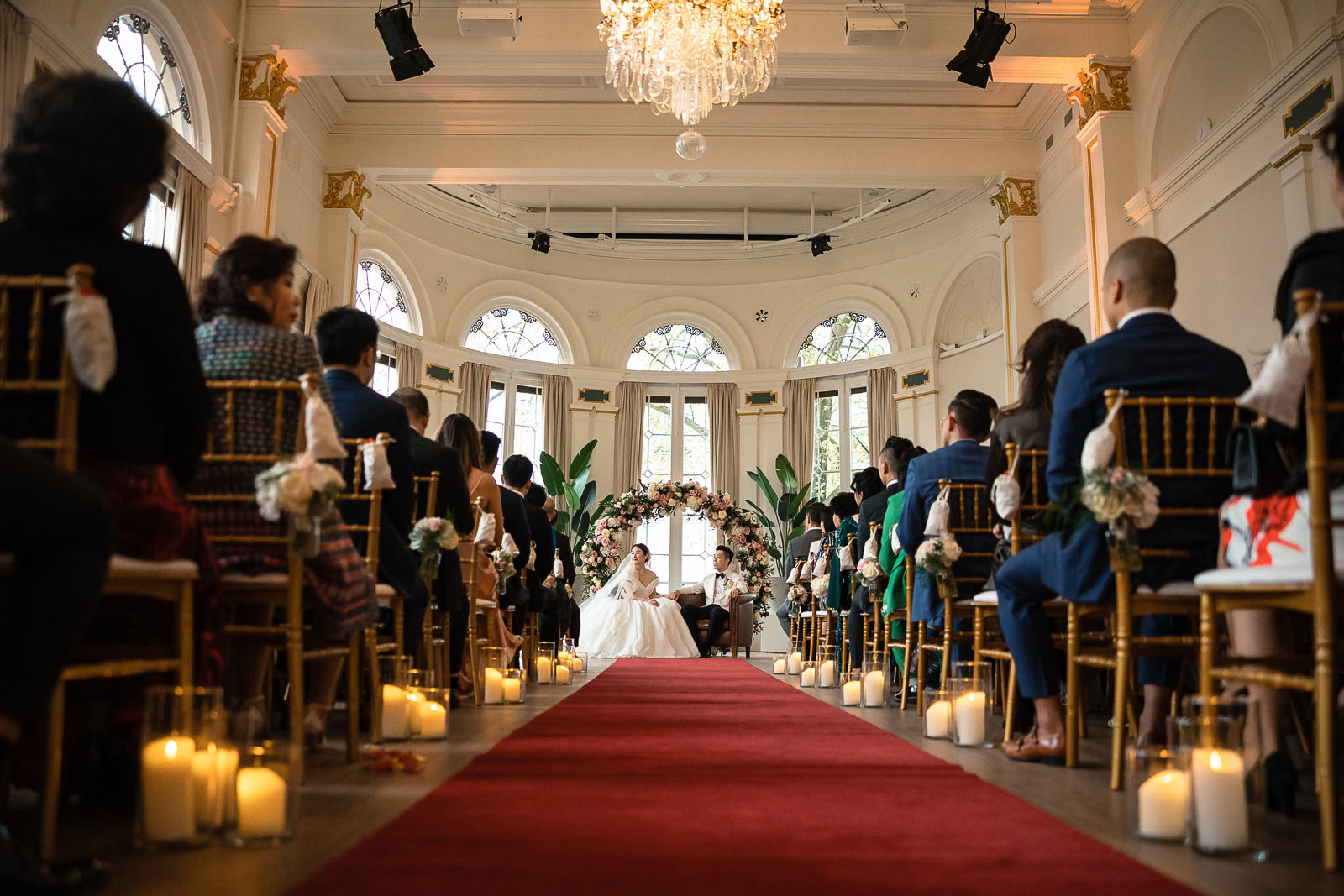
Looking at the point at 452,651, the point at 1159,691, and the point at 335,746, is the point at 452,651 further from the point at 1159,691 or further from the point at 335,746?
the point at 1159,691

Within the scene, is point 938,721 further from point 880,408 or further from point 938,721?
point 880,408

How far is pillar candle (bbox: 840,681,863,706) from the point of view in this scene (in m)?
4.89

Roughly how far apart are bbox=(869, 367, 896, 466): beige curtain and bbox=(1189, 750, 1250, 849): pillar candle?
11638mm

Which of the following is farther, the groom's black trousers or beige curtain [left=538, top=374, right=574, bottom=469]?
beige curtain [left=538, top=374, right=574, bottom=469]

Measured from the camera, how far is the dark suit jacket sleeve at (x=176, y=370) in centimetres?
189

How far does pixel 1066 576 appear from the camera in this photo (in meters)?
2.62

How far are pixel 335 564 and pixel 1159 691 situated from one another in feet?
7.29

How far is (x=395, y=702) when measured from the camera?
10.6 ft

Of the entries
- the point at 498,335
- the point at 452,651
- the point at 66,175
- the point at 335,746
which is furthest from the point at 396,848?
the point at 498,335

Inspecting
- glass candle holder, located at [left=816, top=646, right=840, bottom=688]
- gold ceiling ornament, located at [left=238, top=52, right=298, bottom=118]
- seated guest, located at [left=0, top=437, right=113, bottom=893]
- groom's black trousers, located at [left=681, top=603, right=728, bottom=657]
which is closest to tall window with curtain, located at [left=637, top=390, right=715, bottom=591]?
groom's black trousers, located at [left=681, top=603, right=728, bottom=657]

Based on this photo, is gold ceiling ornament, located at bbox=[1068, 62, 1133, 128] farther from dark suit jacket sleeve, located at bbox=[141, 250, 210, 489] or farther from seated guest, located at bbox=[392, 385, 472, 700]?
dark suit jacket sleeve, located at bbox=[141, 250, 210, 489]

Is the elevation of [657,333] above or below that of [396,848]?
above

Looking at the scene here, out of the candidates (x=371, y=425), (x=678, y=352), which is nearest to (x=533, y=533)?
(x=371, y=425)

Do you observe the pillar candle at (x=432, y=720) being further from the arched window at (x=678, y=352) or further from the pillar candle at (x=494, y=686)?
the arched window at (x=678, y=352)
